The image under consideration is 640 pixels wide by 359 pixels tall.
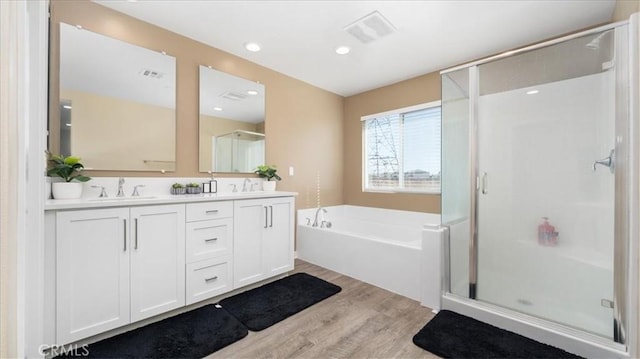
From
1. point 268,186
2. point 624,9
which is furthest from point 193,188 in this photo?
point 624,9

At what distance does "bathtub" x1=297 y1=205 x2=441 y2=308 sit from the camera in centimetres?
234

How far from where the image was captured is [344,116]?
14.5 ft

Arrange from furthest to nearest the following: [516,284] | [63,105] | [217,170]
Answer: [217,170], [516,284], [63,105]

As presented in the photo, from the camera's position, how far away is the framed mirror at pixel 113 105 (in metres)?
1.99

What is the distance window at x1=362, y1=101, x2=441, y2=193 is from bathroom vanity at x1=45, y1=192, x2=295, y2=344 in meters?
2.07

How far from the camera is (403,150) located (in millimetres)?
3768

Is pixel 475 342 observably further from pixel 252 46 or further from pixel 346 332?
pixel 252 46

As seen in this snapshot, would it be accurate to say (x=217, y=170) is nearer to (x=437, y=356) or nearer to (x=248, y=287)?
(x=248, y=287)

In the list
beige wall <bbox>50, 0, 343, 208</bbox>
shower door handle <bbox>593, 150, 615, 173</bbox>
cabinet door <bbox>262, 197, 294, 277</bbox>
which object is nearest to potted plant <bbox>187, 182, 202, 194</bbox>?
beige wall <bbox>50, 0, 343, 208</bbox>

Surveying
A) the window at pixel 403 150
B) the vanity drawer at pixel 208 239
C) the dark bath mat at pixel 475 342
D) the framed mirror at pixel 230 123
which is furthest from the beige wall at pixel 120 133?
the window at pixel 403 150

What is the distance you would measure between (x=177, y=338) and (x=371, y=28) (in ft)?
9.59

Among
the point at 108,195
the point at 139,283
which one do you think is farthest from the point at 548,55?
the point at 108,195

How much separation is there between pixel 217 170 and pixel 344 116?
2420mm

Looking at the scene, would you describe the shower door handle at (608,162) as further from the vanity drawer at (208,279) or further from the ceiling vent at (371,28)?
the vanity drawer at (208,279)
